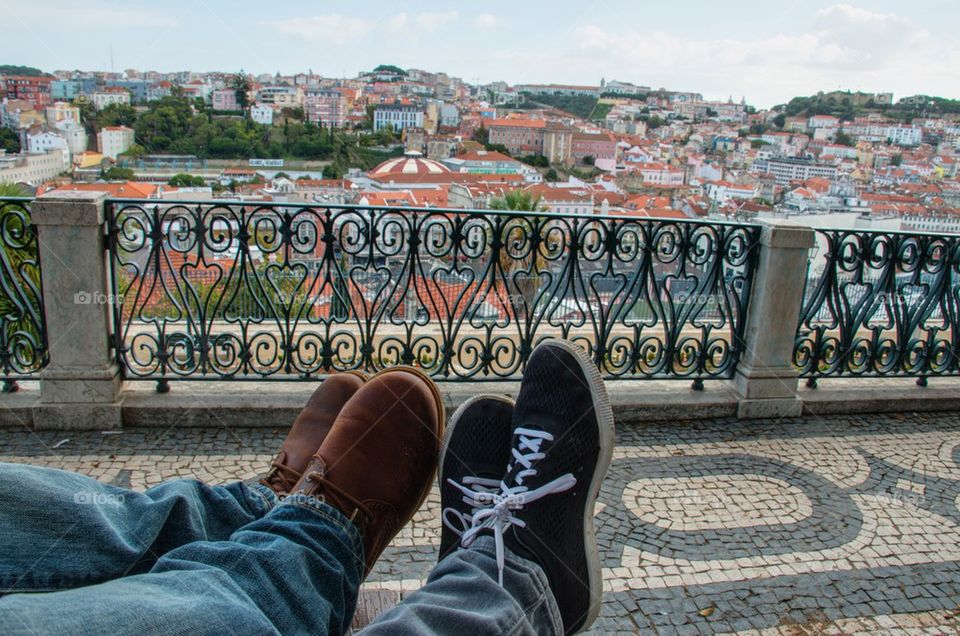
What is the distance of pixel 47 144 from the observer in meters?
26.8

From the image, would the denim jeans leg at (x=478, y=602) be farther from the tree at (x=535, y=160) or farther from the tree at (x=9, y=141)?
the tree at (x=535, y=160)

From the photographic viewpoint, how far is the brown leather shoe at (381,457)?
1991 mm

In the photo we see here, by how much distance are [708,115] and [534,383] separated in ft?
478

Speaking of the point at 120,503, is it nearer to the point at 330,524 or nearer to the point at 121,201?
the point at 330,524

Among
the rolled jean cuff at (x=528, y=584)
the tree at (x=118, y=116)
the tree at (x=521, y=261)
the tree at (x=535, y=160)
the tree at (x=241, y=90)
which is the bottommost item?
the rolled jean cuff at (x=528, y=584)

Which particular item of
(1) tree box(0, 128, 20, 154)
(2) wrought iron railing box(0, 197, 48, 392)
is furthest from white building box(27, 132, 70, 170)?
(2) wrought iron railing box(0, 197, 48, 392)

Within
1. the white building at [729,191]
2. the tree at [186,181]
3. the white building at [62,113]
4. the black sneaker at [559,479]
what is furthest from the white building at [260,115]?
the white building at [729,191]

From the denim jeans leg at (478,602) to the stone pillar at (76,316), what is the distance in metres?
3.08

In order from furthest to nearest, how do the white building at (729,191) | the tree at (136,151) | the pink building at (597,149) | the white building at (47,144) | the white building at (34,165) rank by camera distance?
the pink building at (597,149)
the white building at (729,191)
the white building at (47,144)
the tree at (136,151)
the white building at (34,165)

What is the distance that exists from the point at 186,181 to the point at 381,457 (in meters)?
23.7

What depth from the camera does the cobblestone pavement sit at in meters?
2.68

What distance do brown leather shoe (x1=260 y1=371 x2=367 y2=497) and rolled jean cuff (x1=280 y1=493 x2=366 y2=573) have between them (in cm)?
26

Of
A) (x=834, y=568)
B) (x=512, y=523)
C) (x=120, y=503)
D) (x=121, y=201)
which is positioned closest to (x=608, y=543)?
(x=834, y=568)

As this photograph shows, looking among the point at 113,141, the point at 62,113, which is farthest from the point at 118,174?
the point at 62,113
